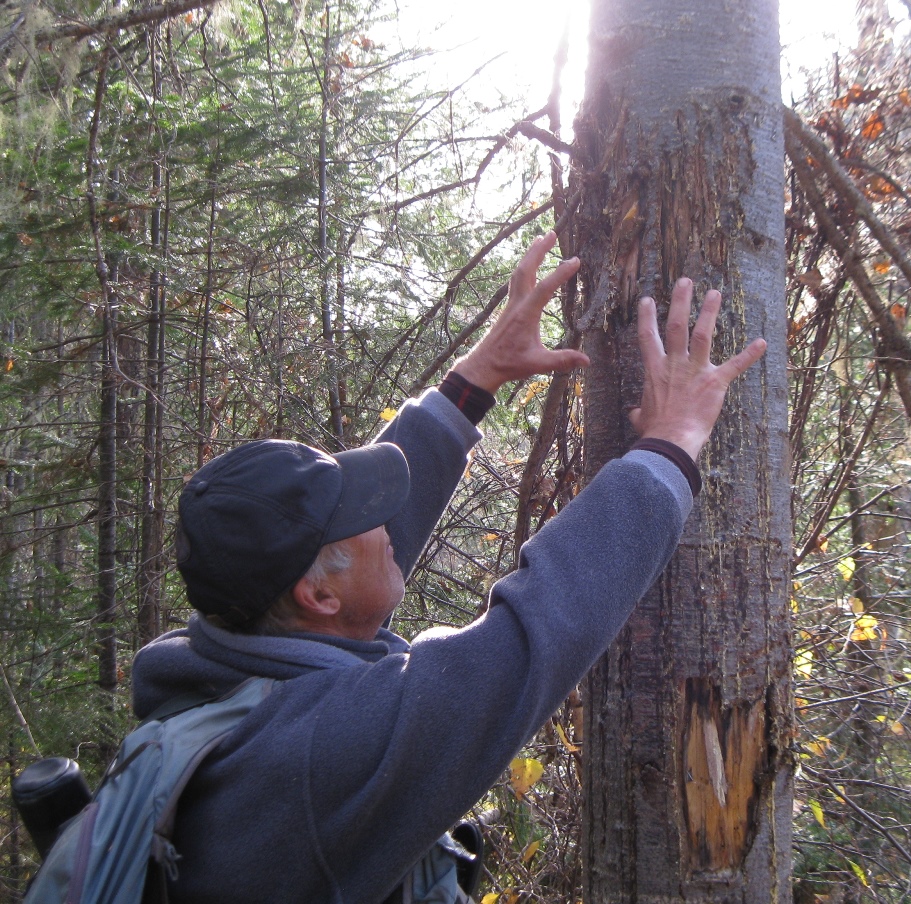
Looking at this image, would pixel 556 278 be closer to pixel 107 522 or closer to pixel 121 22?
pixel 121 22

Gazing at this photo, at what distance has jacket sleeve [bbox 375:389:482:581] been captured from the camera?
2.05 meters

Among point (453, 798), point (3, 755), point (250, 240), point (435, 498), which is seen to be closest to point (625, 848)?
point (453, 798)

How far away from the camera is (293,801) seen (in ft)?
4.01

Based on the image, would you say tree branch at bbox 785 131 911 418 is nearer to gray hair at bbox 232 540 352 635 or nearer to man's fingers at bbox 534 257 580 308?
man's fingers at bbox 534 257 580 308

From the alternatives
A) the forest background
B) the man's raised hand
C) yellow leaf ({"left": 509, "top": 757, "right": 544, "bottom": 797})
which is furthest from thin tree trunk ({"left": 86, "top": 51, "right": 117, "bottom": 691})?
the man's raised hand

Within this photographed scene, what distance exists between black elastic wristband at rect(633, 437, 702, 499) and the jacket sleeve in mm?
712

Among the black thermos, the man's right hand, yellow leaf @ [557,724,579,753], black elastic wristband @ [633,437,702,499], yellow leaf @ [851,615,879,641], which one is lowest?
yellow leaf @ [557,724,579,753]

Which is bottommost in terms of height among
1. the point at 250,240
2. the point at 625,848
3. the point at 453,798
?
the point at 625,848

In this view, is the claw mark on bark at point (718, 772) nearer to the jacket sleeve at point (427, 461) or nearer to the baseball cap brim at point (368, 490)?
the baseball cap brim at point (368, 490)

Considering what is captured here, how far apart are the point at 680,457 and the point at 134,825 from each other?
109cm

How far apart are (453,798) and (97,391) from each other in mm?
5254

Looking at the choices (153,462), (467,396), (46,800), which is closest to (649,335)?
(467,396)

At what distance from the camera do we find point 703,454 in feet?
5.16

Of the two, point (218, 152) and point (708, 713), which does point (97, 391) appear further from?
point (708, 713)
